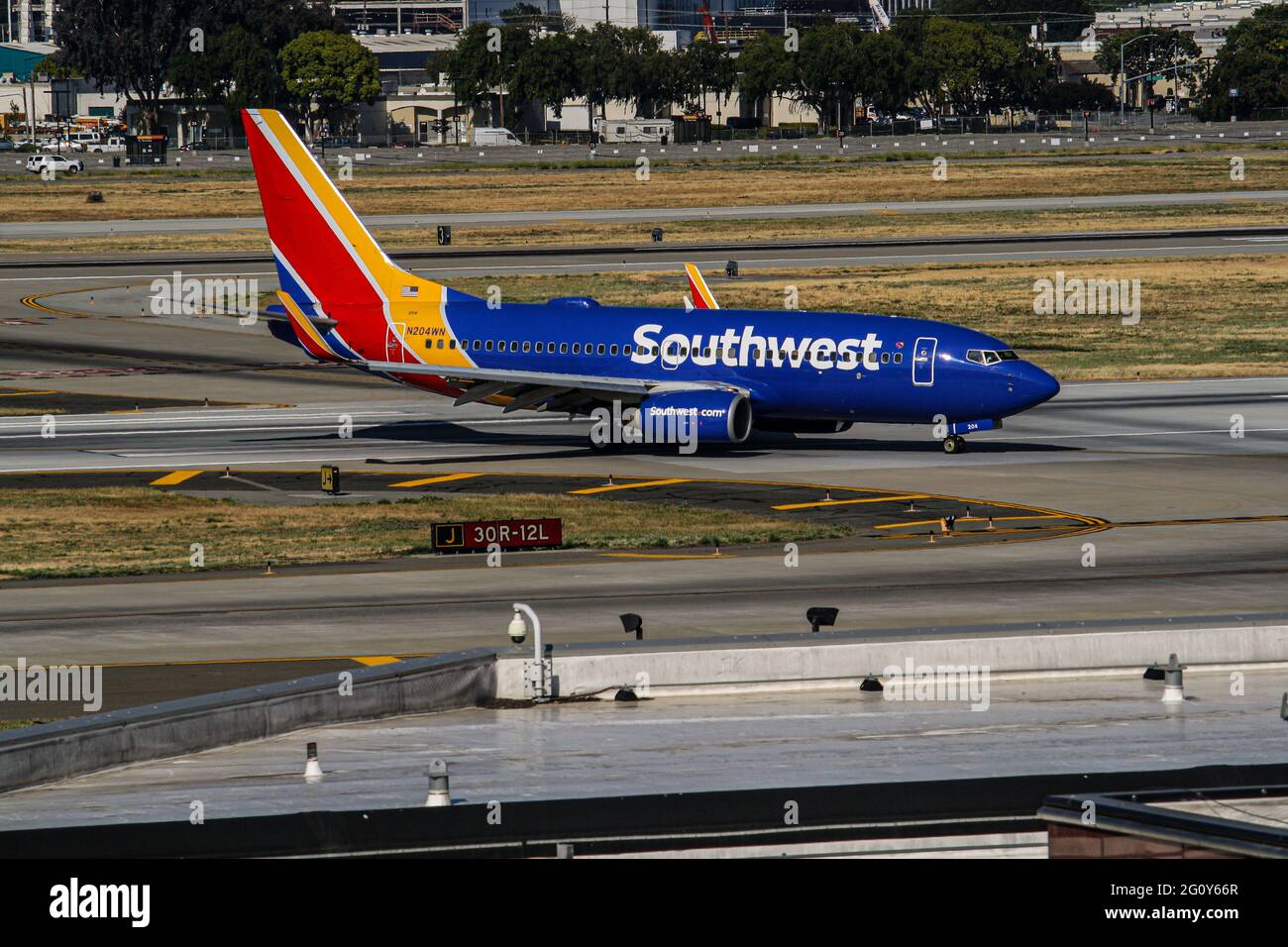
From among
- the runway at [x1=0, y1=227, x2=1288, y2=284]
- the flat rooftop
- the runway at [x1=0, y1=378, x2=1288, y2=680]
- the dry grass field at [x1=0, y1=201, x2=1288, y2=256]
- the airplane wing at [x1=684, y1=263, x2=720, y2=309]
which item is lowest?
the runway at [x1=0, y1=378, x2=1288, y2=680]

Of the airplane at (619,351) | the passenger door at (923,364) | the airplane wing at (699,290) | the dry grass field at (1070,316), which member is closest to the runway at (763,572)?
the airplane at (619,351)

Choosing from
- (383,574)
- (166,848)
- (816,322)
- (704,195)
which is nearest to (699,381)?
(816,322)

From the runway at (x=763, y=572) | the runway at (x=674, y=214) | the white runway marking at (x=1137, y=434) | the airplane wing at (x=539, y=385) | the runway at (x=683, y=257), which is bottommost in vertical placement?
the runway at (x=763, y=572)

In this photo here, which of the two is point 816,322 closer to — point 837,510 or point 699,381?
point 699,381

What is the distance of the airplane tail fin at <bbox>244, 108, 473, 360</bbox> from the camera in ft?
223

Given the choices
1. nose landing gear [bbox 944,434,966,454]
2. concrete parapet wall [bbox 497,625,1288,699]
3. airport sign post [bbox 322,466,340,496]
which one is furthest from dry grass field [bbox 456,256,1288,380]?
concrete parapet wall [bbox 497,625,1288,699]

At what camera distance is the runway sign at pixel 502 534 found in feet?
163

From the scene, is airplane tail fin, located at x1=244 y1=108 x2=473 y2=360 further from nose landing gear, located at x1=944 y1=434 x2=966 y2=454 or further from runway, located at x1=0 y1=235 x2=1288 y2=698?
nose landing gear, located at x1=944 y1=434 x2=966 y2=454

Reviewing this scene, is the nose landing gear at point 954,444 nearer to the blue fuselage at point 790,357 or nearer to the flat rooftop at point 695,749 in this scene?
the blue fuselage at point 790,357

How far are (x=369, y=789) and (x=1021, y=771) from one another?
26.3ft

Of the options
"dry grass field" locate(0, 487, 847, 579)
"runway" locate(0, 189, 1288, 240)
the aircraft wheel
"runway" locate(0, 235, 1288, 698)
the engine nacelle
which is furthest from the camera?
"runway" locate(0, 189, 1288, 240)

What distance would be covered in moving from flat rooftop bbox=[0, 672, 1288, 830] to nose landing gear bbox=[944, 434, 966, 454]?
3566cm

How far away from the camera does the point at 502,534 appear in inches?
1975

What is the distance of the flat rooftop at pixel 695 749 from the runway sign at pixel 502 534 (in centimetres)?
2208
